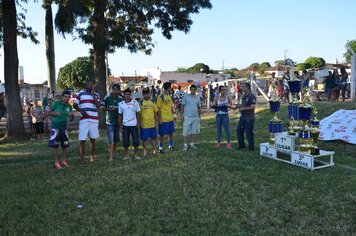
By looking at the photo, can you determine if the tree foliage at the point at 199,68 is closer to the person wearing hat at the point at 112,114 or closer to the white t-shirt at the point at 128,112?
the person wearing hat at the point at 112,114

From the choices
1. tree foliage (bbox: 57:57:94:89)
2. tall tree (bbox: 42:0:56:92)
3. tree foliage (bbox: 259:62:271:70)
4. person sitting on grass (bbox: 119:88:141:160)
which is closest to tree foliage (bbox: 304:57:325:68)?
tree foliage (bbox: 259:62:271:70)

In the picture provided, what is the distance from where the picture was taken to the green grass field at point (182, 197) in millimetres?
5102

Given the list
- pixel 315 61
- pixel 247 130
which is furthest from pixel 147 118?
pixel 315 61

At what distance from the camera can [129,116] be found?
8852 millimetres

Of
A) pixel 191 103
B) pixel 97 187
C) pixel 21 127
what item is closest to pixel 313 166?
pixel 191 103

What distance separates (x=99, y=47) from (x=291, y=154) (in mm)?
9843

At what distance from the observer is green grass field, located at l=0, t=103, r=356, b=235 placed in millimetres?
5102

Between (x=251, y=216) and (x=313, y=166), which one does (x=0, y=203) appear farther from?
(x=313, y=166)

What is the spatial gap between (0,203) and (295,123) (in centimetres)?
586

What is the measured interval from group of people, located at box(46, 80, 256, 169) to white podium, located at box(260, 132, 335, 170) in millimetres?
877

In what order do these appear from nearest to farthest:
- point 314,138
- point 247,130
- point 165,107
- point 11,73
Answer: point 314,138, point 247,130, point 165,107, point 11,73

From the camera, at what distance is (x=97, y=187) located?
674 centimetres

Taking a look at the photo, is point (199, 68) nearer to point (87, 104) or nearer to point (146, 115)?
point (146, 115)

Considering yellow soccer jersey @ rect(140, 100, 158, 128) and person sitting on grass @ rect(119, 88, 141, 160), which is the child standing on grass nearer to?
yellow soccer jersey @ rect(140, 100, 158, 128)
